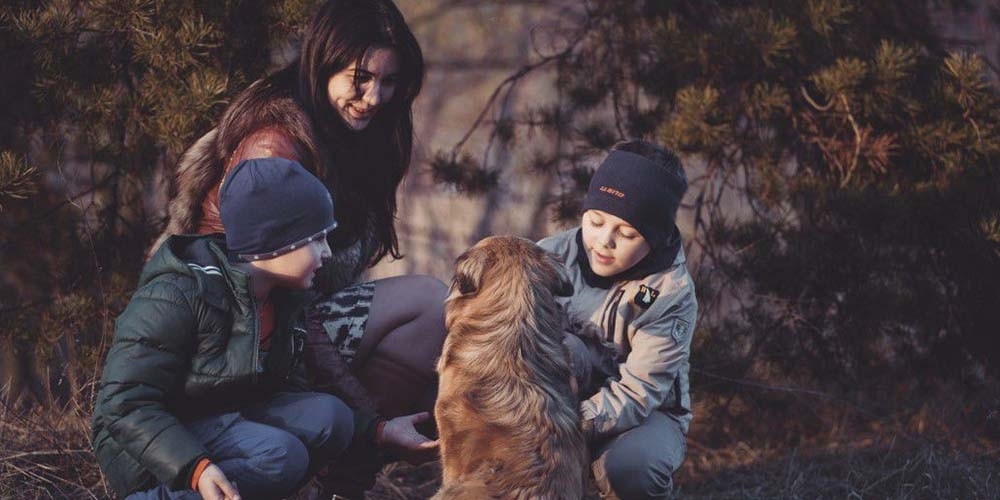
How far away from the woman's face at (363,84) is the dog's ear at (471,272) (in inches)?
35.6

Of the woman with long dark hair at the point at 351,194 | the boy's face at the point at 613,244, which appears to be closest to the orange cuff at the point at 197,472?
the woman with long dark hair at the point at 351,194

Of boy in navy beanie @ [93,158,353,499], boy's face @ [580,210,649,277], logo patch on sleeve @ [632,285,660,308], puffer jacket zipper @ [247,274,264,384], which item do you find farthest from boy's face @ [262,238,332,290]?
logo patch on sleeve @ [632,285,660,308]

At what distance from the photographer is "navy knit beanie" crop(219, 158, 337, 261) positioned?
3168mm

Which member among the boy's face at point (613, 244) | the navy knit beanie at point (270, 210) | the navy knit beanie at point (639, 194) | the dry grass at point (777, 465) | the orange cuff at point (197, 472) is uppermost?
the navy knit beanie at point (270, 210)

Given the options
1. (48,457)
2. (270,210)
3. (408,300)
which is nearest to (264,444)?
(270,210)

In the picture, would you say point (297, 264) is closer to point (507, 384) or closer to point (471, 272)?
point (471, 272)

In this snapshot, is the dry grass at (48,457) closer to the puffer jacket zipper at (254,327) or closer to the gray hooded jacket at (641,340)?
the puffer jacket zipper at (254,327)

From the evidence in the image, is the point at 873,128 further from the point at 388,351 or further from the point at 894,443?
the point at 388,351

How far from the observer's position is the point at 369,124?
168 inches

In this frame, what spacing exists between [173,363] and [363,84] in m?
1.42

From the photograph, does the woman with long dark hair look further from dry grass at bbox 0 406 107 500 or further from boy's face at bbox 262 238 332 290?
dry grass at bbox 0 406 107 500

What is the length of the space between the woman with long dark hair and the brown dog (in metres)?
0.39

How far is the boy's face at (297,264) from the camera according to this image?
3.23 m

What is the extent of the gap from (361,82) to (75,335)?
1.81 m
